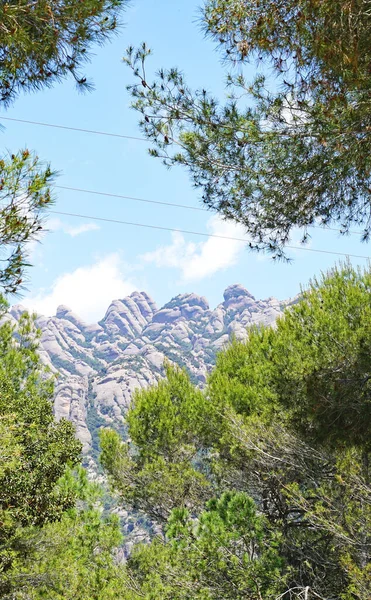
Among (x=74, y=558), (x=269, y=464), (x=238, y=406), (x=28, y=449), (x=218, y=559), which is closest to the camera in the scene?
(x=218, y=559)

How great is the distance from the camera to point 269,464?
8211 mm

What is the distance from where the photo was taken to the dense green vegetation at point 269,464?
589 cm

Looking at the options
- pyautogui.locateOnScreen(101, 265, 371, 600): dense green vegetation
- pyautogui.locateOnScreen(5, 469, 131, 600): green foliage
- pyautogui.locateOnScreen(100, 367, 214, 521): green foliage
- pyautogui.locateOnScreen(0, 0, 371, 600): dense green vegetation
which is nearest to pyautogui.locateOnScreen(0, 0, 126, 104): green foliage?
pyautogui.locateOnScreen(0, 0, 371, 600): dense green vegetation

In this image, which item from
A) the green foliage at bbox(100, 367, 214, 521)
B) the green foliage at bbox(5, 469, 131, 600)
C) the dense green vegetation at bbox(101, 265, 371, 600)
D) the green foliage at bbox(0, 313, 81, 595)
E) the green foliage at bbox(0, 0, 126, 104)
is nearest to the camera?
the green foliage at bbox(0, 0, 126, 104)

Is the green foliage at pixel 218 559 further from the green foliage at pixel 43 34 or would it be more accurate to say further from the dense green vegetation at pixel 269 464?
the green foliage at pixel 43 34

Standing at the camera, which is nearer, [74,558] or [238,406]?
[74,558]

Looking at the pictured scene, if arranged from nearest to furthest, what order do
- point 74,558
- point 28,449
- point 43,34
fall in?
point 43,34, point 74,558, point 28,449

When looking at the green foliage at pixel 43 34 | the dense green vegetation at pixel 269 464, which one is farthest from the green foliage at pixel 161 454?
the green foliage at pixel 43 34

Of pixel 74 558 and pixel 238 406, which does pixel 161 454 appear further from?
pixel 74 558

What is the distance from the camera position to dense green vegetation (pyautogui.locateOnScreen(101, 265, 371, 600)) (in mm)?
5888

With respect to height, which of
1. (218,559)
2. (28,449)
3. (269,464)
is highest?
(28,449)

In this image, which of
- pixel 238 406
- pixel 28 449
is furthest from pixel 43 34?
pixel 238 406

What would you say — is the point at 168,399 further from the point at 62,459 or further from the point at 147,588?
the point at 147,588

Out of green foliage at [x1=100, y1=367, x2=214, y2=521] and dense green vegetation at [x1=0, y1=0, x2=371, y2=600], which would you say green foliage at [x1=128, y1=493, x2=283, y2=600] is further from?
green foliage at [x1=100, y1=367, x2=214, y2=521]
